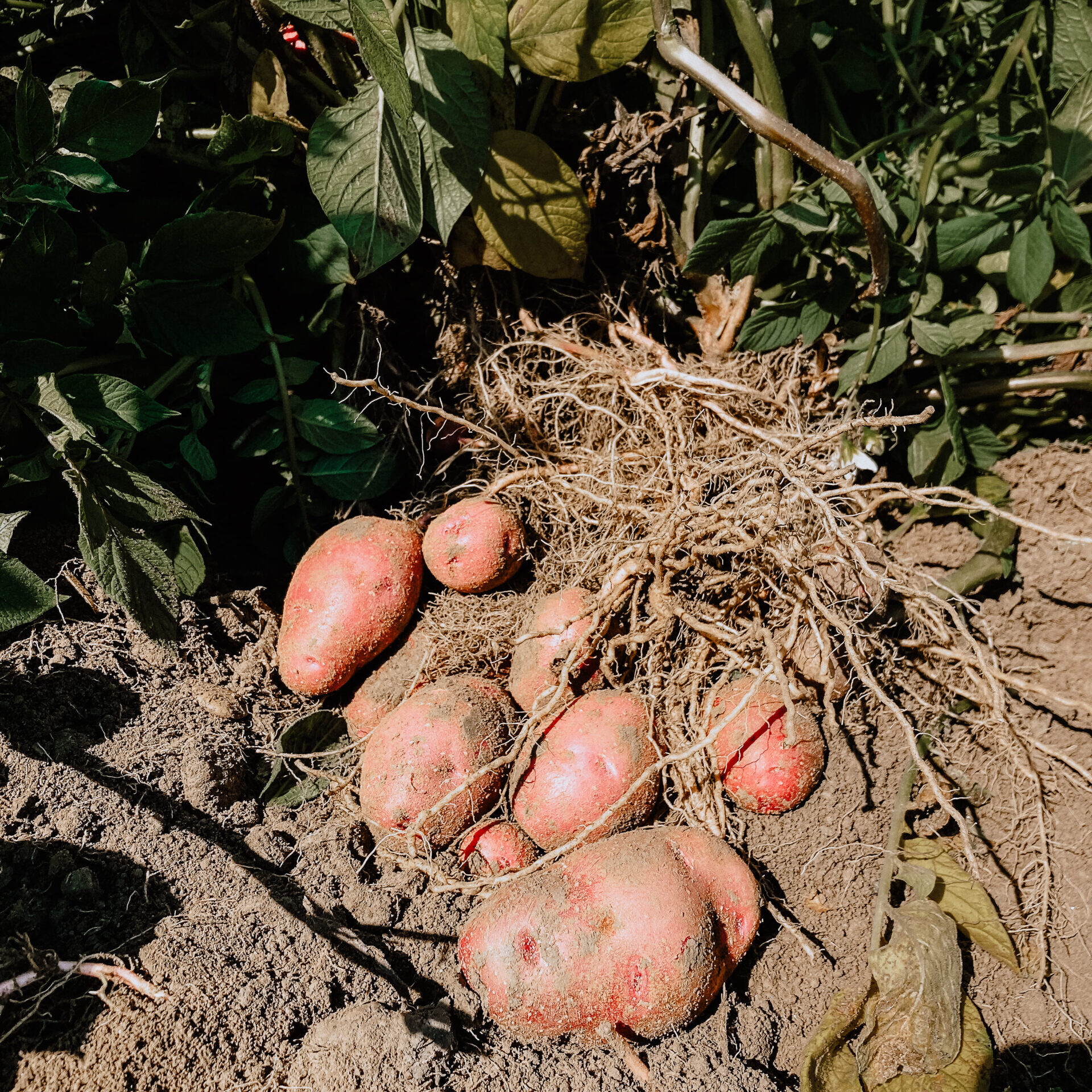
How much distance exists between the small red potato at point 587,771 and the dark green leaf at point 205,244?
66 cm

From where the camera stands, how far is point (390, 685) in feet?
3.42

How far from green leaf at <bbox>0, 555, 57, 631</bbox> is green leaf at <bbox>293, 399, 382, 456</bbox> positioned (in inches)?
14.2

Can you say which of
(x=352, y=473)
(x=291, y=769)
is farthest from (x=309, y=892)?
(x=352, y=473)

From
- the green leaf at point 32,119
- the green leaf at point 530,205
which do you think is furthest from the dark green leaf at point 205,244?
the green leaf at point 530,205

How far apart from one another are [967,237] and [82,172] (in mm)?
1009

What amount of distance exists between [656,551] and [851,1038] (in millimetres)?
586

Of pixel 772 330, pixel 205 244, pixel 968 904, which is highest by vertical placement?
pixel 205 244

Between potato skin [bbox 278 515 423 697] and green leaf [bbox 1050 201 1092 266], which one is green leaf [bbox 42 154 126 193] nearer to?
potato skin [bbox 278 515 423 697]

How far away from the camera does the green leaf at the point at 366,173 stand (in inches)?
34.7

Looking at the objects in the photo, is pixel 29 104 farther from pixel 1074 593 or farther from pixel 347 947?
pixel 1074 593

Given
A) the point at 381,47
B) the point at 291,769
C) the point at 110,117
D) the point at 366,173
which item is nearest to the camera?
the point at 381,47

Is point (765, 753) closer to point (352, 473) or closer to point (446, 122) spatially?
point (352, 473)

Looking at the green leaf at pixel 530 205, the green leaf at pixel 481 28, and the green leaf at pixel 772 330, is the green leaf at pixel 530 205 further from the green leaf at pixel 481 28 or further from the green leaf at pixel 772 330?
the green leaf at pixel 772 330

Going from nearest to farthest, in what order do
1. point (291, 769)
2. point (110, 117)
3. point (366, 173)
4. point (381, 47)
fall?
point (381, 47) < point (110, 117) < point (366, 173) < point (291, 769)
